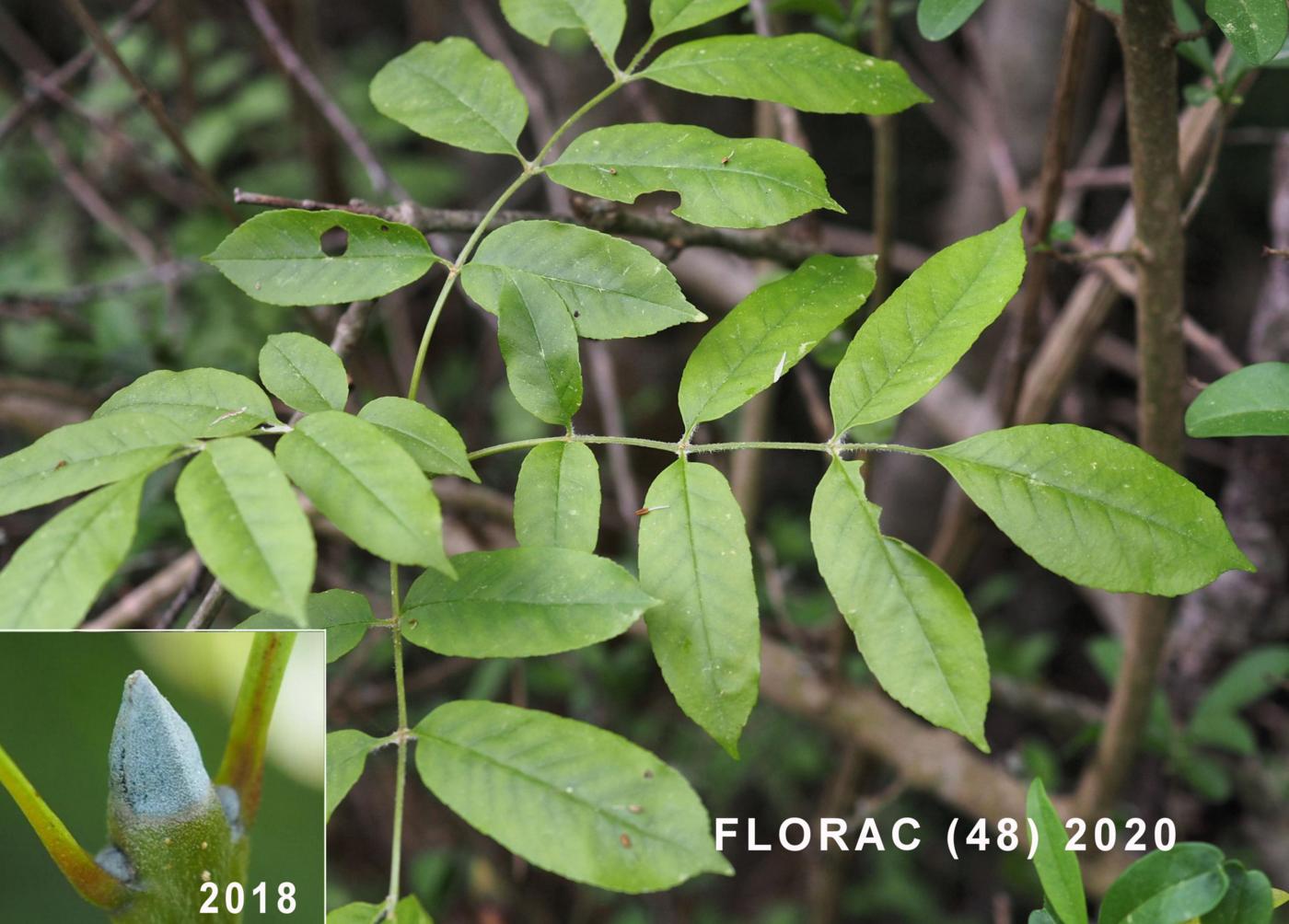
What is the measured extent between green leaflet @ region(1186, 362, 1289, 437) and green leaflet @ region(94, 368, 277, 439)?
0.66 meters

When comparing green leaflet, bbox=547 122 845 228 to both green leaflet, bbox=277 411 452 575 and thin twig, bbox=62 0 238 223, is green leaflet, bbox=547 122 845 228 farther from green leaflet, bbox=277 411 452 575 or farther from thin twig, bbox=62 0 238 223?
thin twig, bbox=62 0 238 223

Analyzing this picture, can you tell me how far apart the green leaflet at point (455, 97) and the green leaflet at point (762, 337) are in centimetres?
24

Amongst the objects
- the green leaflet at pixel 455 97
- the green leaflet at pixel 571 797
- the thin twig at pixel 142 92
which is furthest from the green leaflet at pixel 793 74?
the thin twig at pixel 142 92

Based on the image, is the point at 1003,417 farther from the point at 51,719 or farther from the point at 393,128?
the point at 393,128

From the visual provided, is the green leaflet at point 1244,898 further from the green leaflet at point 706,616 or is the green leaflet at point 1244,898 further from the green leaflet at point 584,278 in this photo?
the green leaflet at point 584,278

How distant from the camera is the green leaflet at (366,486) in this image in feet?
2.04

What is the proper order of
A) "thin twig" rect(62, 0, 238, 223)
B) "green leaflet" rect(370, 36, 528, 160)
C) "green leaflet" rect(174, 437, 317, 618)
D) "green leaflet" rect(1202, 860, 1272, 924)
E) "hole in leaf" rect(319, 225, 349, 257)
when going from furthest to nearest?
1. "hole in leaf" rect(319, 225, 349, 257)
2. "thin twig" rect(62, 0, 238, 223)
3. "green leaflet" rect(370, 36, 528, 160)
4. "green leaflet" rect(1202, 860, 1272, 924)
5. "green leaflet" rect(174, 437, 317, 618)

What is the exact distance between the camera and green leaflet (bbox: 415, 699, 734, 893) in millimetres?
625

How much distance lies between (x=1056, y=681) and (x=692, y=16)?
1814mm

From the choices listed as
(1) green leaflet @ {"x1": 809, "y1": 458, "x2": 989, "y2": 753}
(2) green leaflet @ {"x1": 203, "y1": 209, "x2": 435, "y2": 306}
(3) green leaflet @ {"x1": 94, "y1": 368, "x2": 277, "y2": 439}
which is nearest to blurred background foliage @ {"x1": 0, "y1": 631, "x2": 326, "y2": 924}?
(3) green leaflet @ {"x1": 94, "y1": 368, "x2": 277, "y2": 439}

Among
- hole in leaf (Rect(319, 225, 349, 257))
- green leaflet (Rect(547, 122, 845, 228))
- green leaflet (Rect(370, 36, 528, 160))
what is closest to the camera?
green leaflet (Rect(547, 122, 845, 228))

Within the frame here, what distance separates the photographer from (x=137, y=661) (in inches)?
28.7

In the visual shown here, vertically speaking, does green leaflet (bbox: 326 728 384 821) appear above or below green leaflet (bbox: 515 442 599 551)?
below

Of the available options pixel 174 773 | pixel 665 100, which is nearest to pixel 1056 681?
pixel 665 100
